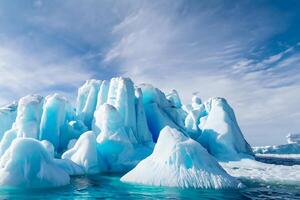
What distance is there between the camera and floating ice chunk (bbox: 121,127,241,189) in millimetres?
14344

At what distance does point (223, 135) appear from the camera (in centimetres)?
3180

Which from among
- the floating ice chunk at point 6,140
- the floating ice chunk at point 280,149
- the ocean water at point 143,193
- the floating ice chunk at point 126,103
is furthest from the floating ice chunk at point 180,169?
the floating ice chunk at point 280,149

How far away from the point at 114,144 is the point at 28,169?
11.5 metres

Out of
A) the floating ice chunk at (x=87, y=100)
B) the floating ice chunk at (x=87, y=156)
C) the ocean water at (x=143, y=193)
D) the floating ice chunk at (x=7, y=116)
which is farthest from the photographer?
the floating ice chunk at (x=87, y=100)

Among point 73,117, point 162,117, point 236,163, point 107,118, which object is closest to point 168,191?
point 107,118

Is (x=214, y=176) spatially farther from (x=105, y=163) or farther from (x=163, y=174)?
(x=105, y=163)

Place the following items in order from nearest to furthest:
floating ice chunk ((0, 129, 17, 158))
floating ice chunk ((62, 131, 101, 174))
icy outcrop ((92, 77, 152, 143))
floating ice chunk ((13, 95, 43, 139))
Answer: floating ice chunk ((62, 131, 101, 174)) < floating ice chunk ((0, 129, 17, 158)) < floating ice chunk ((13, 95, 43, 139)) < icy outcrop ((92, 77, 152, 143))

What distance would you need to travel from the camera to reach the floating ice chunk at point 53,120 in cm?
3108

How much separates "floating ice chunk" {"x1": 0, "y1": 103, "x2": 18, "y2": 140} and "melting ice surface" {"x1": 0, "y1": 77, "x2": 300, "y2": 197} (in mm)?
120

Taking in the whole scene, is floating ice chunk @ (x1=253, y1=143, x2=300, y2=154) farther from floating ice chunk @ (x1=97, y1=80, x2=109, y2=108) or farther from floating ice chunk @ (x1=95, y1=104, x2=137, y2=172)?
floating ice chunk @ (x1=95, y1=104, x2=137, y2=172)

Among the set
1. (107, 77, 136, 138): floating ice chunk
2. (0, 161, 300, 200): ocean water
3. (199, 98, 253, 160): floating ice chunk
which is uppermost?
(107, 77, 136, 138): floating ice chunk

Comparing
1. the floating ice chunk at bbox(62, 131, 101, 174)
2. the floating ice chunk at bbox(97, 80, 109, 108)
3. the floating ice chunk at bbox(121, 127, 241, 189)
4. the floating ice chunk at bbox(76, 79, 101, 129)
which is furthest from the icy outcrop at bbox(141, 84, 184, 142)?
the floating ice chunk at bbox(121, 127, 241, 189)

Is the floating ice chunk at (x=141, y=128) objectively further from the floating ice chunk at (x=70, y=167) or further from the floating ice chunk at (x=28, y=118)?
the floating ice chunk at (x=70, y=167)

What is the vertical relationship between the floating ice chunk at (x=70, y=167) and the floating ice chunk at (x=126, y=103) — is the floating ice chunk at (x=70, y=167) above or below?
below
